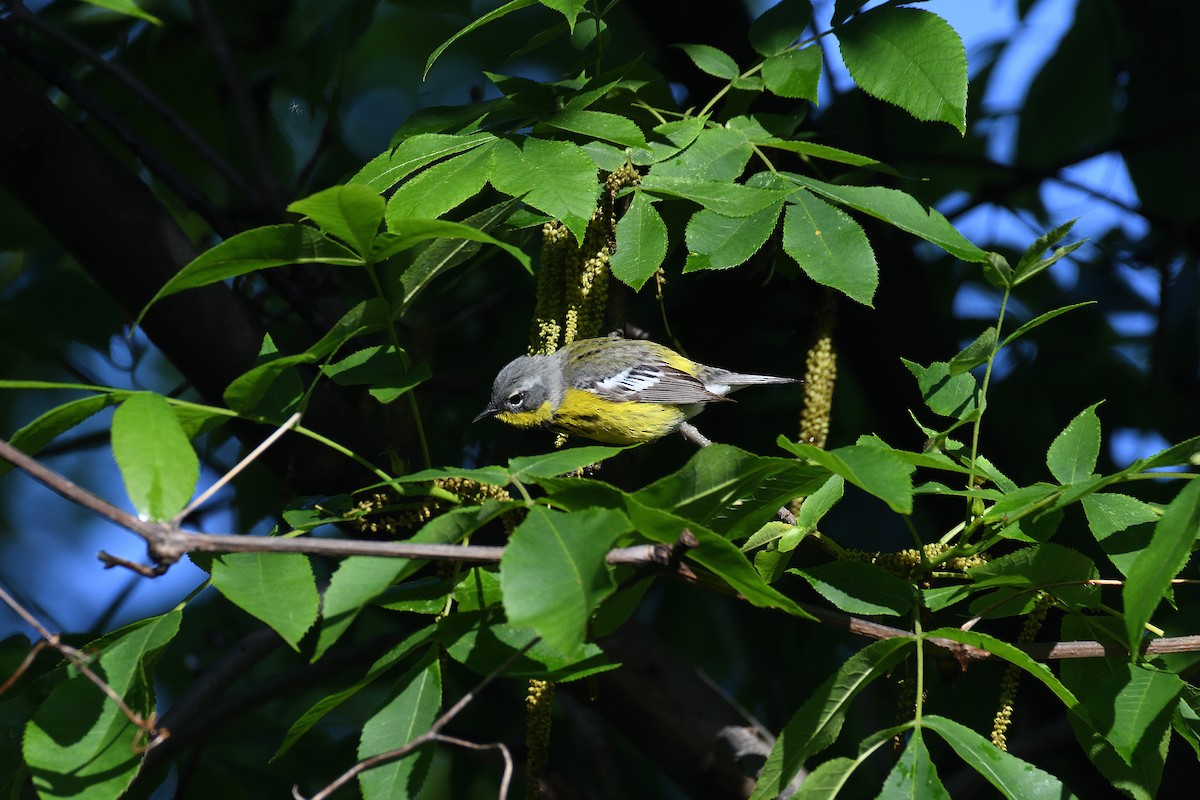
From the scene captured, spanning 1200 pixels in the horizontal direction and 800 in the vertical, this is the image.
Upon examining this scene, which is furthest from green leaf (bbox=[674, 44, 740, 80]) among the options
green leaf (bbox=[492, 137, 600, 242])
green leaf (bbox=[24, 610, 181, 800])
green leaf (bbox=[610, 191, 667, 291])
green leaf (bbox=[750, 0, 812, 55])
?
green leaf (bbox=[24, 610, 181, 800])

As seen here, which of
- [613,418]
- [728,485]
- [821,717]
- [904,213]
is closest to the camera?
[728,485]

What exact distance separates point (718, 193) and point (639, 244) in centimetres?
19

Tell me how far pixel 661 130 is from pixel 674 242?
2.88 feet

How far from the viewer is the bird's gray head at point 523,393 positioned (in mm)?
3689

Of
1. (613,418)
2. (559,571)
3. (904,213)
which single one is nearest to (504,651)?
(559,571)

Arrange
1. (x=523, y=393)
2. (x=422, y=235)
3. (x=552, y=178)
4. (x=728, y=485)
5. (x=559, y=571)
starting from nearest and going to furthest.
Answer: (x=559, y=571), (x=728, y=485), (x=422, y=235), (x=552, y=178), (x=523, y=393)

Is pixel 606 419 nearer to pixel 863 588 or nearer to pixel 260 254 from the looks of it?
pixel 863 588

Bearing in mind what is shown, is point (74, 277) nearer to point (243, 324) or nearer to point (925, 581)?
point (243, 324)

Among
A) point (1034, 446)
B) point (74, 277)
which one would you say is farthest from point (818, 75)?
point (74, 277)

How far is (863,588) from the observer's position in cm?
199

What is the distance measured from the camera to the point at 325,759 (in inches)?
156

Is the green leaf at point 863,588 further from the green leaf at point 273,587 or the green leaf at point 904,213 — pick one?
the green leaf at point 273,587

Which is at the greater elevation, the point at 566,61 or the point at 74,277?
the point at 74,277

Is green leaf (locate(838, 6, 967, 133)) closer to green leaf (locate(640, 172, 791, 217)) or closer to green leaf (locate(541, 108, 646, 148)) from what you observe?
green leaf (locate(640, 172, 791, 217))
